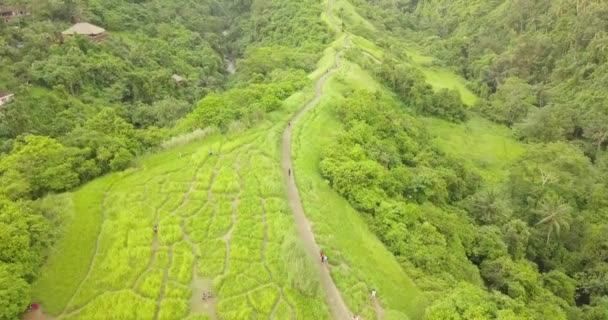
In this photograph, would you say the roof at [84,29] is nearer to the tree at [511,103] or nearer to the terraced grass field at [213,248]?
the terraced grass field at [213,248]

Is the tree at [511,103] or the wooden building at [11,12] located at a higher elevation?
the wooden building at [11,12]

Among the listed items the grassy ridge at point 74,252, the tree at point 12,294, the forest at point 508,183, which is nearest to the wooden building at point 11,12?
the grassy ridge at point 74,252

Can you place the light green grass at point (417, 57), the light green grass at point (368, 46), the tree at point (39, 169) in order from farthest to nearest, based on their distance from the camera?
the light green grass at point (417, 57) → the light green grass at point (368, 46) → the tree at point (39, 169)

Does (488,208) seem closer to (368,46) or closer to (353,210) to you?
(353,210)

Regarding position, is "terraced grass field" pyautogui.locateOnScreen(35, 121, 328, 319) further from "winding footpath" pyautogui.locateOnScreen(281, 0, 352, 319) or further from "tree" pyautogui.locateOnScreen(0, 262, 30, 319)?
"tree" pyautogui.locateOnScreen(0, 262, 30, 319)

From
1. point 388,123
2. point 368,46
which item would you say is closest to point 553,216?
point 388,123

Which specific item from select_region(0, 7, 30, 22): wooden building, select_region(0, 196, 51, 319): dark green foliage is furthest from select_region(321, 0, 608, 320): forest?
select_region(0, 7, 30, 22): wooden building

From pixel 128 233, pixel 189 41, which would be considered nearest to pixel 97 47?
pixel 189 41

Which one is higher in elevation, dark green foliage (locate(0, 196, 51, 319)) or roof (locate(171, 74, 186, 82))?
dark green foliage (locate(0, 196, 51, 319))
